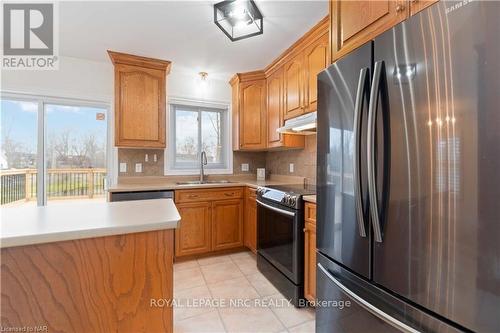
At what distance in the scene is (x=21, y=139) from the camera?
8.77 feet

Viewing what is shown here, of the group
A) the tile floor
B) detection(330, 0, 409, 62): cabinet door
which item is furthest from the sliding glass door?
detection(330, 0, 409, 62): cabinet door

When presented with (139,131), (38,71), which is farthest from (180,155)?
(38,71)

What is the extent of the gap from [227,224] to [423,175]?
238cm

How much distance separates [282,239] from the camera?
6.72 feet

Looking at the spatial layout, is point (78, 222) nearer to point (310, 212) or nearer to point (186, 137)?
point (310, 212)

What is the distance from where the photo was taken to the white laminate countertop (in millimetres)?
752

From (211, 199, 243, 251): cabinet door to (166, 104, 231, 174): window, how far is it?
734 millimetres

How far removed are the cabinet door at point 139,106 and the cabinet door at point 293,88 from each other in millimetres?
1498

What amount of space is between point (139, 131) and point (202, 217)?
1257 mm

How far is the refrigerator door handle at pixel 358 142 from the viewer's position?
3.41 feet

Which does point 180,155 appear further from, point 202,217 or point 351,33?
point 351,33

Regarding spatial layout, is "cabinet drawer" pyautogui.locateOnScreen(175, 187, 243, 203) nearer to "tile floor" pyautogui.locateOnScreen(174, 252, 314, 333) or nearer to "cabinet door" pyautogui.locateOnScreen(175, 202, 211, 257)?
"cabinet door" pyautogui.locateOnScreen(175, 202, 211, 257)

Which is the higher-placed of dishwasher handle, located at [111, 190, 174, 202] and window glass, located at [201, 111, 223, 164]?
window glass, located at [201, 111, 223, 164]

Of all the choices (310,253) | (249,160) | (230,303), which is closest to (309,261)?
(310,253)
